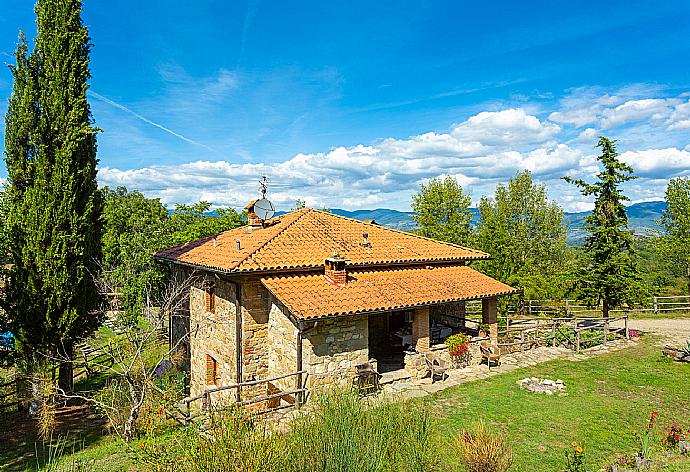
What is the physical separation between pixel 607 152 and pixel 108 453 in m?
20.9

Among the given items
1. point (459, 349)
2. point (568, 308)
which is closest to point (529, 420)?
point (459, 349)

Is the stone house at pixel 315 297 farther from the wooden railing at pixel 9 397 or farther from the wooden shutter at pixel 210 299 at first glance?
the wooden railing at pixel 9 397

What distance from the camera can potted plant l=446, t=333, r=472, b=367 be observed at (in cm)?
1385

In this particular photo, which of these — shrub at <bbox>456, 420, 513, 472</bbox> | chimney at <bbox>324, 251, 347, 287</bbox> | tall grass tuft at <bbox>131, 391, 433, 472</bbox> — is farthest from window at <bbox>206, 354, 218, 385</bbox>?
shrub at <bbox>456, 420, 513, 472</bbox>

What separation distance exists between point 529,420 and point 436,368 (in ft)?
10.7

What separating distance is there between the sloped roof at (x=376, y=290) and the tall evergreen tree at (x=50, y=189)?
644 cm

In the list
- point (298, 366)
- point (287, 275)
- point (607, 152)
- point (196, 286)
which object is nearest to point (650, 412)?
point (298, 366)

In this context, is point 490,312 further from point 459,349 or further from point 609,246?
point 609,246

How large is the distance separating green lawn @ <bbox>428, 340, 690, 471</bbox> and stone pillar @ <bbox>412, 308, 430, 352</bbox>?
1729 mm

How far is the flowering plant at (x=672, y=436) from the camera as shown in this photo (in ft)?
27.4

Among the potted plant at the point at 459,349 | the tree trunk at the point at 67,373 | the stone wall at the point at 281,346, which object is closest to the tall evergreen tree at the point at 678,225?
the potted plant at the point at 459,349

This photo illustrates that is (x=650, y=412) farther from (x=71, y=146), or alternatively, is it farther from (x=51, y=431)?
(x=71, y=146)

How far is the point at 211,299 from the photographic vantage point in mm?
14602

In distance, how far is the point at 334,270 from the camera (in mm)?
12867
